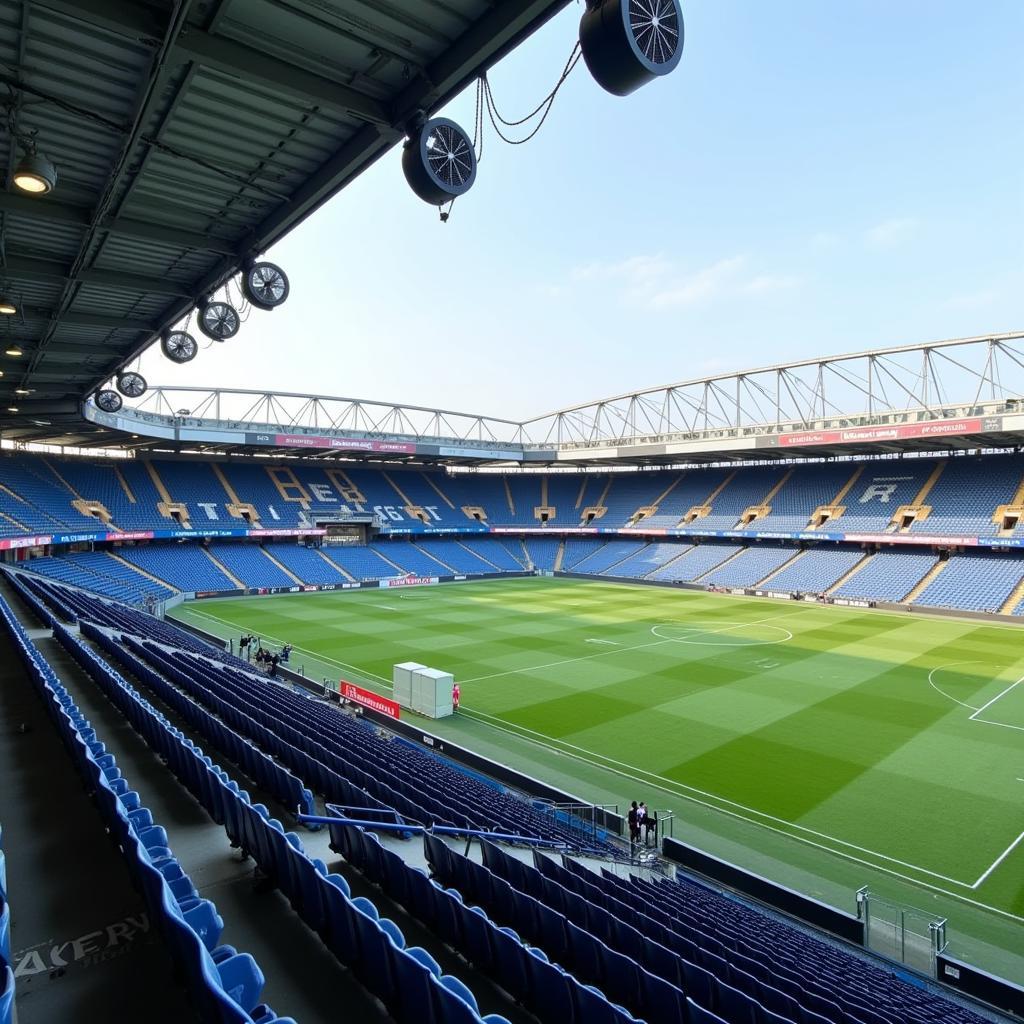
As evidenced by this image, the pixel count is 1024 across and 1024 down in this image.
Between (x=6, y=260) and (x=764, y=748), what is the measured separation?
19.9 meters

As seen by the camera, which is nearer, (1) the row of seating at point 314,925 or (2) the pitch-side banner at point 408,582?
(1) the row of seating at point 314,925

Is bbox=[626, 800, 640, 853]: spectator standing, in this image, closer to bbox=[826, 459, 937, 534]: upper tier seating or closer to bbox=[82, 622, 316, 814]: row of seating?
bbox=[82, 622, 316, 814]: row of seating

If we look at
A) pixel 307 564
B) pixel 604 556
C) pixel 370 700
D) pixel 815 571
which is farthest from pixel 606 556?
pixel 370 700

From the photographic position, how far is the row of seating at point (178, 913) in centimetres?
311

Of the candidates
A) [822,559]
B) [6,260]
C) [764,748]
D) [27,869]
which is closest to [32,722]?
[27,869]

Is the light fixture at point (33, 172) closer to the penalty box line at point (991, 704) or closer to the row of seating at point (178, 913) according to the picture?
the row of seating at point (178, 913)

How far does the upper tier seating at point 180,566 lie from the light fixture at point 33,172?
42.3m

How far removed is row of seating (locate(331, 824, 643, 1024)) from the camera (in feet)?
14.1

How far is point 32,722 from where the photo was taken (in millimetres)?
9352

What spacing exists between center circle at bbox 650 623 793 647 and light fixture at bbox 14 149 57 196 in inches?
1153

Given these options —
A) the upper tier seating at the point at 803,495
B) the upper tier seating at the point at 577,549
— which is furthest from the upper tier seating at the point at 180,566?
the upper tier seating at the point at 803,495

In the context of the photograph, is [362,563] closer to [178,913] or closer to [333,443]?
[333,443]

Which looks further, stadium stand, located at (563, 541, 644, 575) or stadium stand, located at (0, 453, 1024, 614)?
stadium stand, located at (563, 541, 644, 575)

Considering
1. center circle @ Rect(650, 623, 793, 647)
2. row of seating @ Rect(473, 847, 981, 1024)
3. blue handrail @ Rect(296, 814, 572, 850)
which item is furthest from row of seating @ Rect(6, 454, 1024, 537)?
row of seating @ Rect(473, 847, 981, 1024)
